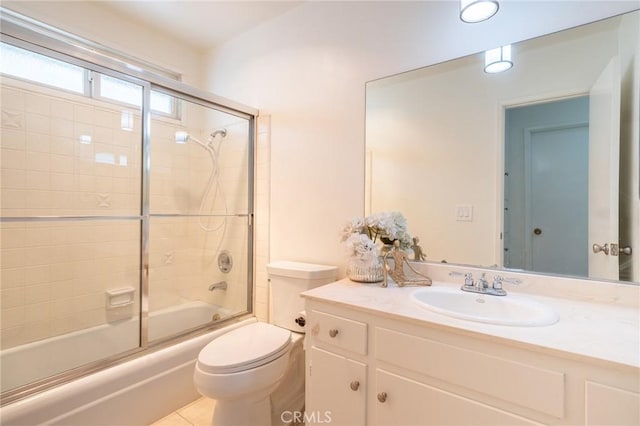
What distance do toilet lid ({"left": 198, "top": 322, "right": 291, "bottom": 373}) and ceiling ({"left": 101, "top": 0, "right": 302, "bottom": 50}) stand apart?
6.81 feet

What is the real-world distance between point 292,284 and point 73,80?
72.7 inches

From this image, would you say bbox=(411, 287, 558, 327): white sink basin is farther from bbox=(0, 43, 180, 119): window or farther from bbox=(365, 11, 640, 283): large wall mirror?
bbox=(0, 43, 180, 119): window

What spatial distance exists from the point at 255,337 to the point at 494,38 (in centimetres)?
183

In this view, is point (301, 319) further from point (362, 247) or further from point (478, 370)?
point (478, 370)

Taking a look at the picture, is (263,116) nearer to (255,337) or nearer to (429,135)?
(429,135)

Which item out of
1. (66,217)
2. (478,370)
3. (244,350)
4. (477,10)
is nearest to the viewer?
(478,370)

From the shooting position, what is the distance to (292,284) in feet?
5.62

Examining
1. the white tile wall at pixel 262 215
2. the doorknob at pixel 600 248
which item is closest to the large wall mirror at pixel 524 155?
the doorknob at pixel 600 248

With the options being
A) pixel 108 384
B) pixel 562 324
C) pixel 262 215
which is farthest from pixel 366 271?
pixel 108 384

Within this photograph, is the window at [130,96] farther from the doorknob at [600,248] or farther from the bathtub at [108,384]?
the doorknob at [600,248]

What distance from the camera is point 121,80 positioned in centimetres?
154

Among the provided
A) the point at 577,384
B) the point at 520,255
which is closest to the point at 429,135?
the point at 520,255

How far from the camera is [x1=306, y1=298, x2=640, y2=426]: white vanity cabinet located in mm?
697

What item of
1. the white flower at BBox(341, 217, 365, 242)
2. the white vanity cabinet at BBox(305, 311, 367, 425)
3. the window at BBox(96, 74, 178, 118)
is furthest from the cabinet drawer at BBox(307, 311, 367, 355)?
the window at BBox(96, 74, 178, 118)
